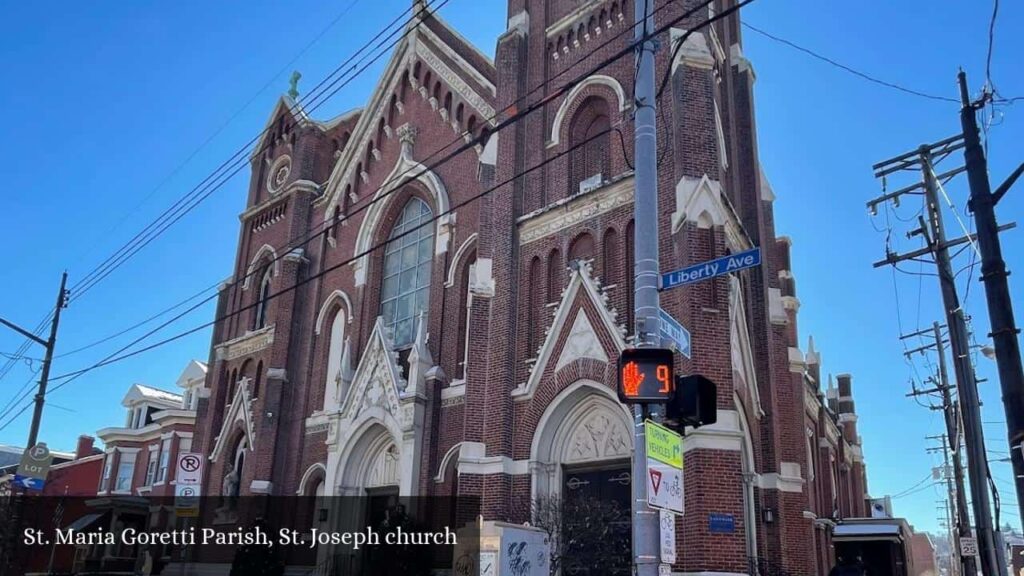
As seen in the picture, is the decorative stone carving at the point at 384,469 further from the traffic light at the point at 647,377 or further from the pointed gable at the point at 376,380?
the traffic light at the point at 647,377

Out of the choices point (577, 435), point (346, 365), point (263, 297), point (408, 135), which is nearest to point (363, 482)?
point (346, 365)

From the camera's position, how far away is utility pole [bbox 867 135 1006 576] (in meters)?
18.4

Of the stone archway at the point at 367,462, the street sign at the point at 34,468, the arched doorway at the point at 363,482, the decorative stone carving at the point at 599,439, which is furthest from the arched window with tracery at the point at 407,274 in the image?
the street sign at the point at 34,468

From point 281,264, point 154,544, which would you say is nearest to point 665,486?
point 281,264

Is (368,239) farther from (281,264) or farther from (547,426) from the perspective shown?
(547,426)

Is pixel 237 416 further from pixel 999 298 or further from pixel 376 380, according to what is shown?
pixel 999 298

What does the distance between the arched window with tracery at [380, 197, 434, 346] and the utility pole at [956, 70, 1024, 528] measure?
1580cm

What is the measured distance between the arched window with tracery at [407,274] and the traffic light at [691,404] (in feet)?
53.7

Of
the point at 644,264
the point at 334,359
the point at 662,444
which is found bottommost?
the point at 662,444

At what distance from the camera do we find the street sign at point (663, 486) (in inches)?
326

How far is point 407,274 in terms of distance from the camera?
25.8 metres

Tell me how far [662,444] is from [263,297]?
82.5ft

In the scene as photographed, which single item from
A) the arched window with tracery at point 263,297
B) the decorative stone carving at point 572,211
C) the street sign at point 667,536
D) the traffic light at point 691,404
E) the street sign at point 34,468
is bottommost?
the street sign at point 667,536

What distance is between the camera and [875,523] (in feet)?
92.1
